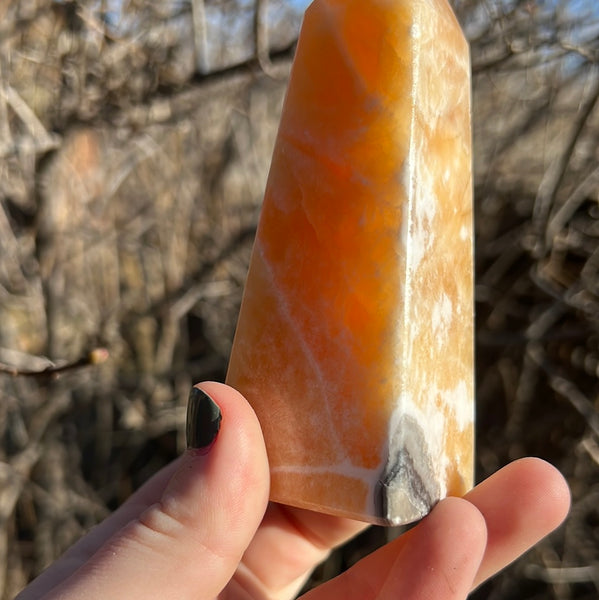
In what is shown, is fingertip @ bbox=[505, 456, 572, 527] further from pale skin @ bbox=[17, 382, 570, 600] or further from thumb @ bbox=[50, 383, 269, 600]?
thumb @ bbox=[50, 383, 269, 600]

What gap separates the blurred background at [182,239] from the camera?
1.96 m

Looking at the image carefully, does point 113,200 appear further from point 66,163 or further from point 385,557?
point 385,557

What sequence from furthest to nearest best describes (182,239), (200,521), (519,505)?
1. (182,239)
2. (519,505)
3. (200,521)

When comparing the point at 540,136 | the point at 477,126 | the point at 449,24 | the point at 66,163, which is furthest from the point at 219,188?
the point at 449,24

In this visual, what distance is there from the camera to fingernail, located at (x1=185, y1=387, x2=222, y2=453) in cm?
81

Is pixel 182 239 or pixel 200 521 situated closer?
pixel 200 521

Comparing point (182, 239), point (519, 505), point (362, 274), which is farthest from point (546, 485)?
point (182, 239)

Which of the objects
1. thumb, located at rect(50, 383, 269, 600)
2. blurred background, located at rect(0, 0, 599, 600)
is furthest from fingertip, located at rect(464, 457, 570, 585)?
blurred background, located at rect(0, 0, 599, 600)

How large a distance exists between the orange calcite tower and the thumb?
0.25ft

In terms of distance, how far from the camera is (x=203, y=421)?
32.5 inches

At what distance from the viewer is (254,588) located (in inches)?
44.6

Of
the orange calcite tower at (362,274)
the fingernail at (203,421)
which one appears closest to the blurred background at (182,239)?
the orange calcite tower at (362,274)

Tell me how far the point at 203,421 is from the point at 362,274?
0.97 feet

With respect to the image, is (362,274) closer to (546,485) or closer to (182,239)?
(546,485)
